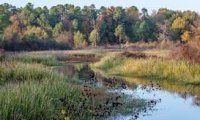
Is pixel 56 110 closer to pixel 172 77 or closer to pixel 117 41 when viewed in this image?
pixel 172 77

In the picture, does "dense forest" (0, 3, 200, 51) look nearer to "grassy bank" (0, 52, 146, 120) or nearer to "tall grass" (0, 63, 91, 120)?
"grassy bank" (0, 52, 146, 120)

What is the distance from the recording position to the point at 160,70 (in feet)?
92.7

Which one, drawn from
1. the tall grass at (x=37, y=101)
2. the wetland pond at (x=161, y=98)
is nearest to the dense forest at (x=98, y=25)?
the wetland pond at (x=161, y=98)

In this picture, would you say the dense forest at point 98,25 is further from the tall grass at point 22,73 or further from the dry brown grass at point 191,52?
the tall grass at point 22,73

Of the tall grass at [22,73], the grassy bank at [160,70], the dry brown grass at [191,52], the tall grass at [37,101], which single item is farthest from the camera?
the dry brown grass at [191,52]

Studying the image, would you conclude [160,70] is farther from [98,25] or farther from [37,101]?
[98,25]

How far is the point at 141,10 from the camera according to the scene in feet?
343

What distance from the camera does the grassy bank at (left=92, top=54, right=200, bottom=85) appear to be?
25062 mm

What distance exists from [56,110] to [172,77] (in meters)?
15.2

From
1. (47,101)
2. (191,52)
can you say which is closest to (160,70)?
(191,52)

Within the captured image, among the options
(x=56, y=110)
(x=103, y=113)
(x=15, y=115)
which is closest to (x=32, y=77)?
(x=103, y=113)

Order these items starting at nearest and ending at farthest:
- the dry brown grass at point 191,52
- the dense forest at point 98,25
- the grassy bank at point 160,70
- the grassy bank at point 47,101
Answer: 1. the grassy bank at point 47,101
2. the grassy bank at point 160,70
3. the dry brown grass at point 191,52
4. the dense forest at point 98,25

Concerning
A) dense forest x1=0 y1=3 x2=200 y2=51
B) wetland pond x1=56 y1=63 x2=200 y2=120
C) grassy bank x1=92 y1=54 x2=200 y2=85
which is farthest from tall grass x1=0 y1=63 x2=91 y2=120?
Answer: dense forest x1=0 y1=3 x2=200 y2=51

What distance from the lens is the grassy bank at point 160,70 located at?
25.1m
